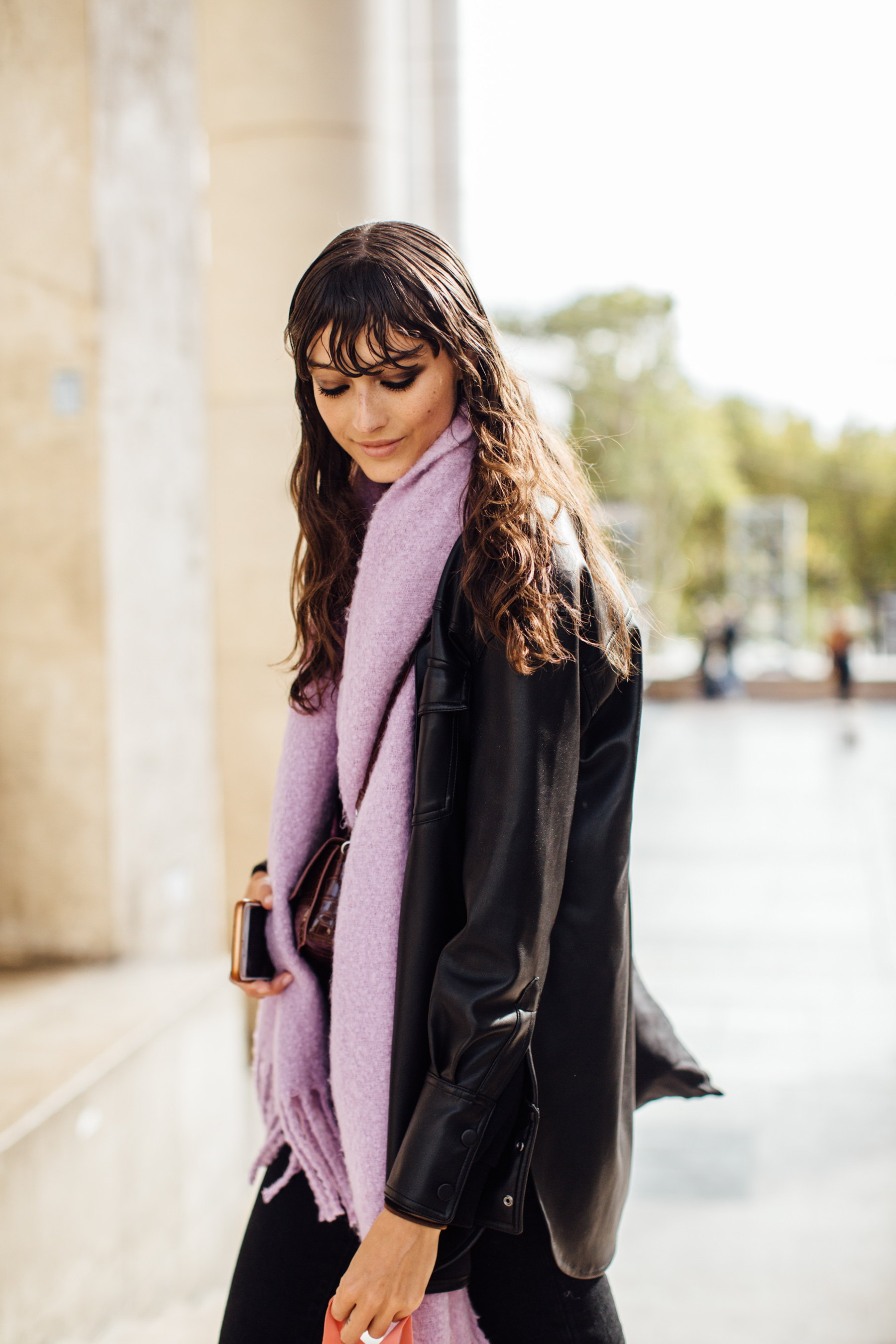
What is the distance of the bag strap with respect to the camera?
50.5 inches

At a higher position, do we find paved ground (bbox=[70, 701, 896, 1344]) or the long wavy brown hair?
the long wavy brown hair

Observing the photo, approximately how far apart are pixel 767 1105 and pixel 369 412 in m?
3.43

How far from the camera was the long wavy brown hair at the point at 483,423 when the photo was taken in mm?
1164

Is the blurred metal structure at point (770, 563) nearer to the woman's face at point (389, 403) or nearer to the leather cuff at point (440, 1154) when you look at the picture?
the woman's face at point (389, 403)

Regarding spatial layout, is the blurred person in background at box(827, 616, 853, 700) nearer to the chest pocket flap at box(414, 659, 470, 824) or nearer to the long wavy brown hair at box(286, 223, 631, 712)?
the long wavy brown hair at box(286, 223, 631, 712)

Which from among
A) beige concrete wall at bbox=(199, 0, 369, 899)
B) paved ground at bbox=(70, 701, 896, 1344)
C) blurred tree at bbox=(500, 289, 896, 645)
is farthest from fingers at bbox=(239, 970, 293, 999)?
blurred tree at bbox=(500, 289, 896, 645)

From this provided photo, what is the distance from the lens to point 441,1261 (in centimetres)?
120

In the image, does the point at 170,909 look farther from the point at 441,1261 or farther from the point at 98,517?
the point at 441,1261

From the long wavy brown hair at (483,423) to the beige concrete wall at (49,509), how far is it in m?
2.57

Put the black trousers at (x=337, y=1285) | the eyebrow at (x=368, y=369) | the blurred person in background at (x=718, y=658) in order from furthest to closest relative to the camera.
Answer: the blurred person in background at (x=718, y=658) < the black trousers at (x=337, y=1285) < the eyebrow at (x=368, y=369)

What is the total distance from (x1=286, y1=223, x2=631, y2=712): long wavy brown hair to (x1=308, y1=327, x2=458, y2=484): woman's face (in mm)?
11

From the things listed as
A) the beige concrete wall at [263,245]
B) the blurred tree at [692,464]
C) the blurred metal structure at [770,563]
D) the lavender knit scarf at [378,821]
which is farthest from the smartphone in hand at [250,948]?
the blurred metal structure at [770,563]

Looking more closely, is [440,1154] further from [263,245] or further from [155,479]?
[263,245]

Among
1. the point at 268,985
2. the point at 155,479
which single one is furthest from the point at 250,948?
the point at 155,479
